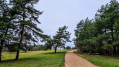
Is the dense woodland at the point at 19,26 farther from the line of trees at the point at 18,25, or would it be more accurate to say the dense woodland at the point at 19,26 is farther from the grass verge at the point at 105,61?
the grass verge at the point at 105,61

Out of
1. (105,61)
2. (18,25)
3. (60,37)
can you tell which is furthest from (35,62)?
(60,37)

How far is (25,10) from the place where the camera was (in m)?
16.8

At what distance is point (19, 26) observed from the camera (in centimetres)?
1602

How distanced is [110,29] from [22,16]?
778 inches

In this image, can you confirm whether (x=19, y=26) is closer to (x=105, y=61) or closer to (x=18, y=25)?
(x=18, y=25)

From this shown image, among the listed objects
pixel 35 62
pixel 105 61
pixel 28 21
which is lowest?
pixel 105 61

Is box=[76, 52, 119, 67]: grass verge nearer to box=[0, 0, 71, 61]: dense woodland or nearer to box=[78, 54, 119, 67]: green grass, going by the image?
box=[78, 54, 119, 67]: green grass

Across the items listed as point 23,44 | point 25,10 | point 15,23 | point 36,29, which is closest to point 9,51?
point 23,44

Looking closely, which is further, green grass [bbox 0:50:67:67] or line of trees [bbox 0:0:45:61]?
line of trees [bbox 0:0:45:61]

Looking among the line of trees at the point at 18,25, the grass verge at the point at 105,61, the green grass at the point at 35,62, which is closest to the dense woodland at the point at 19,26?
the line of trees at the point at 18,25

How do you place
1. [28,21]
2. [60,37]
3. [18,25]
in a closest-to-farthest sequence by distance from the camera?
[18,25], [28,21], [60,37]

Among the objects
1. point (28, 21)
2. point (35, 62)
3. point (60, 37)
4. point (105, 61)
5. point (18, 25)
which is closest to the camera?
point (35, 62)

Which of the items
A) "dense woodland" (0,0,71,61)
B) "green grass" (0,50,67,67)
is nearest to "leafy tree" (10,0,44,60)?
"dense woodland" (0,0,71,61)

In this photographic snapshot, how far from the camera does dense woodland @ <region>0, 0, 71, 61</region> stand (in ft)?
46.3
